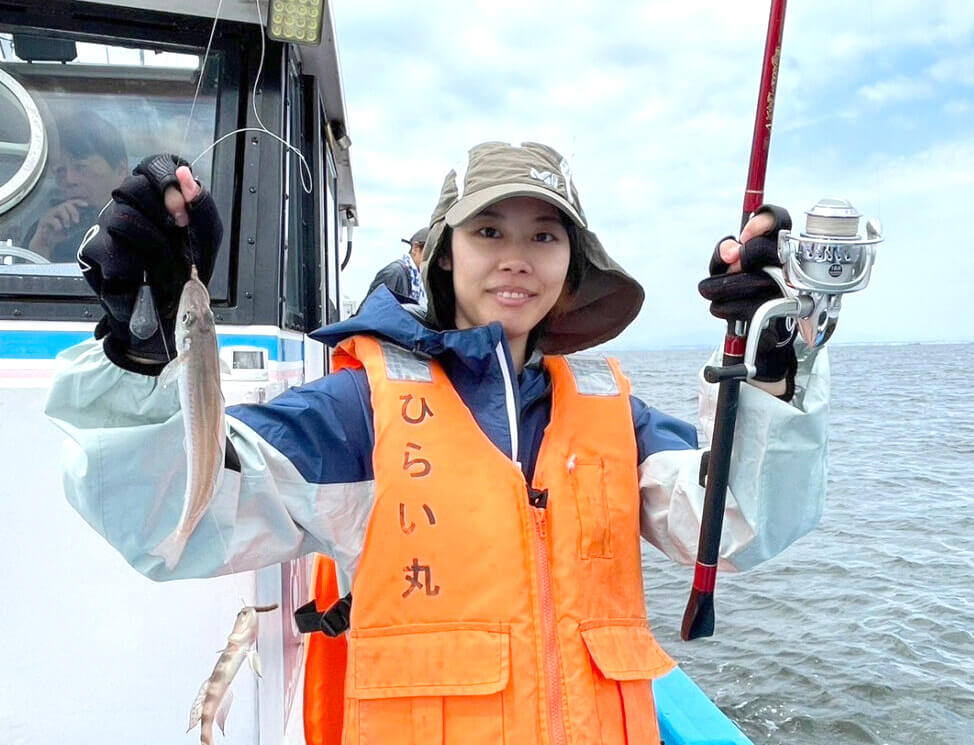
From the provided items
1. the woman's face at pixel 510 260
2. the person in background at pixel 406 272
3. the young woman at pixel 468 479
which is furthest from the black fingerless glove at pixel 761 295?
the person in background at pixel 406 272

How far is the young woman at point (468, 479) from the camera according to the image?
1.58 metres

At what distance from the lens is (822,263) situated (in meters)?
1.72

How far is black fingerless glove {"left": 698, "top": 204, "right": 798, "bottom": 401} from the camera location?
1868 mm

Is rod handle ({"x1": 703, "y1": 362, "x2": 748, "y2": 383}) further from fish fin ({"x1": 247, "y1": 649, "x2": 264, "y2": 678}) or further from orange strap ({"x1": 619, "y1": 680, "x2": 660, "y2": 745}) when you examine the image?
fish fin ({"x1": 247, "y1": 649, "x2": 264, "y2": 678})

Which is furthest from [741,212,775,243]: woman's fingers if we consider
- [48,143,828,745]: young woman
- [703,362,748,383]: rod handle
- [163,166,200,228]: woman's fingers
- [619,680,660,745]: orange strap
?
[163,166,200,228]: woman's fingers

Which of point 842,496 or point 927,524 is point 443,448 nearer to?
point 927,524

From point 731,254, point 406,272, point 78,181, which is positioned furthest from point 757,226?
point 406,272

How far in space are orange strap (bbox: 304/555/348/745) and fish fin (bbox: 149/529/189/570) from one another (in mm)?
799

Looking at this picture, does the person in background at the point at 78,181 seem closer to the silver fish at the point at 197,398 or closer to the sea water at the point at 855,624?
the silver fish at the point at 197,398

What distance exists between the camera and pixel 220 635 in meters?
2.39

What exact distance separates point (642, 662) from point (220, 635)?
1.29 m

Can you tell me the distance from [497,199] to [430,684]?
1.22 m

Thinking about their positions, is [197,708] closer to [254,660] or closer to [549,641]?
[254,660]

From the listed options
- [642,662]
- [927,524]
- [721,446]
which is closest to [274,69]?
[721,446]
